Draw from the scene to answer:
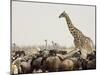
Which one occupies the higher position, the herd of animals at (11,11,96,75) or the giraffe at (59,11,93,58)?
the giraffe at (59,11,93,58)

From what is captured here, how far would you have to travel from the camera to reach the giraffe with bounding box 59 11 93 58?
6.99 ft

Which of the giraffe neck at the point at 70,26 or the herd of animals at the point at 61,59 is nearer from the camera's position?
the herd of animals at the point at 61,59

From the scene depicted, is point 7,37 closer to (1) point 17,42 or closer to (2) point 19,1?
(1) point 17,42

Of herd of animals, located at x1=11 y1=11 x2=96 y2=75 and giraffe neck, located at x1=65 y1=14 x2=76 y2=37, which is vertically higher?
giraffe neck, located at x1=65 y1=14 x2=76 y2=37

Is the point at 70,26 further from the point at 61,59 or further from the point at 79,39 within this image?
the point at 61,59

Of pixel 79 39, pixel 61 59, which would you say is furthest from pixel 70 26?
pixel 61 59

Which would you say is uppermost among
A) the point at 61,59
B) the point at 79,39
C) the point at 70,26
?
the point at 70,26

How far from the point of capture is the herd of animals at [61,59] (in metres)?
1.97

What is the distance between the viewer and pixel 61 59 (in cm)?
210

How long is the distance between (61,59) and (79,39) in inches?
10.6

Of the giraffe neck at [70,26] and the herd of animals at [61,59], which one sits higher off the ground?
the giraffe neck at [70,26]

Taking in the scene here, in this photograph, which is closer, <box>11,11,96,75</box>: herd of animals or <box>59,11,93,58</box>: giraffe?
<box>11,11,96,75</box>: herd of animals

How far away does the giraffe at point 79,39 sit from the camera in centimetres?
213

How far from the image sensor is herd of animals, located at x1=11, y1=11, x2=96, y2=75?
1970 millimetres
